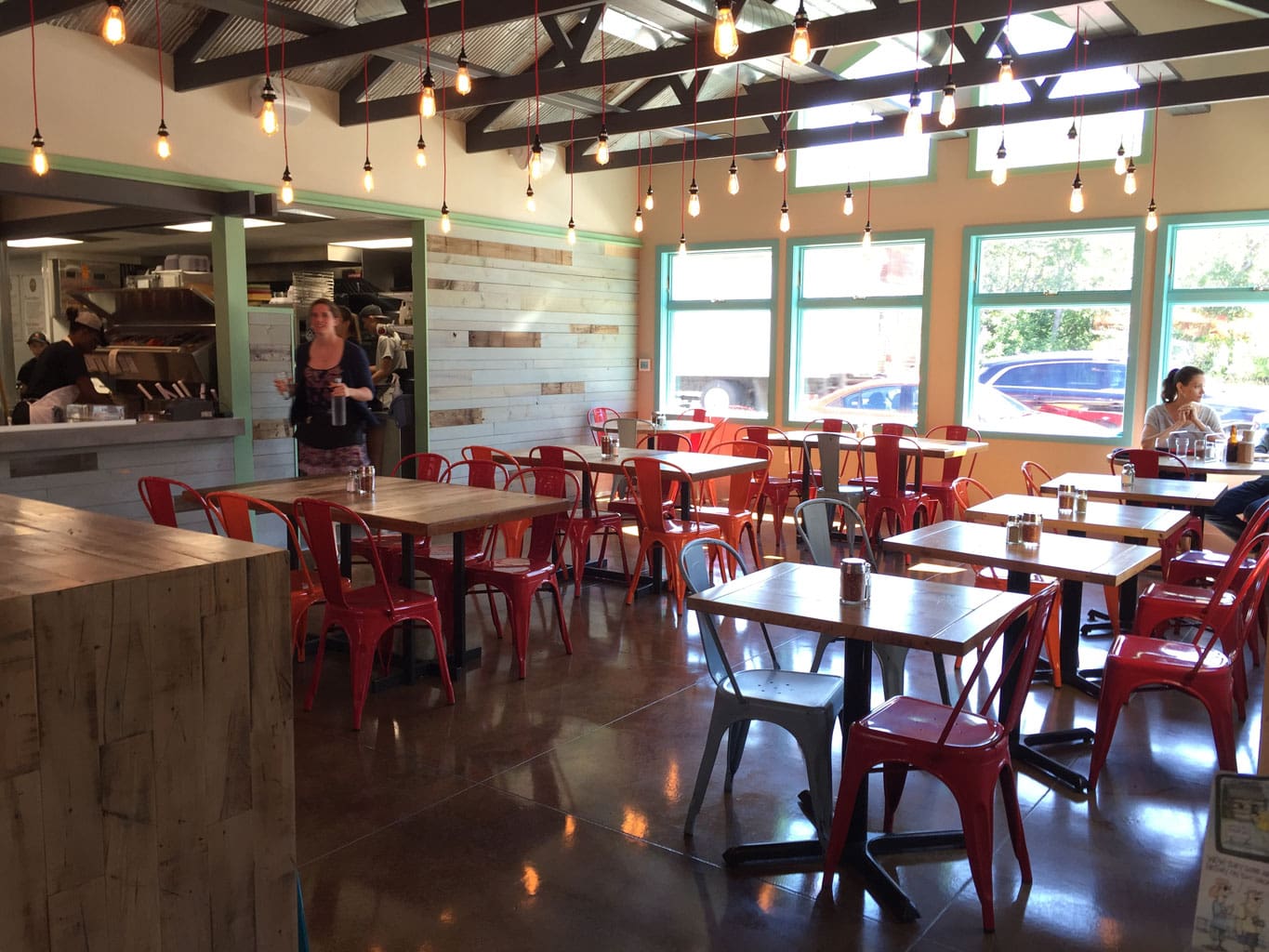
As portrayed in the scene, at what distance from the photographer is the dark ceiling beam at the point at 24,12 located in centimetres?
502

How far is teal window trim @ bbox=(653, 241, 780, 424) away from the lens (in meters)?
10.2

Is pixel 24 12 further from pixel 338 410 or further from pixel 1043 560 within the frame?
pixel 1043 560

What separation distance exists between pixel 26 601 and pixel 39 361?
21.3 feet

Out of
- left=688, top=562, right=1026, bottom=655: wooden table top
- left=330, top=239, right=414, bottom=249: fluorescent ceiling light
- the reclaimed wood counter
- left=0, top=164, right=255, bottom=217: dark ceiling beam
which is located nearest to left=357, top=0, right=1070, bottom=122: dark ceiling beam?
left=0, top=164, right=255, bottom=217: dark ceiling beam

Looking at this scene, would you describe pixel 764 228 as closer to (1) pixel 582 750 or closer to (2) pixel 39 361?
(2) pixel 39 361

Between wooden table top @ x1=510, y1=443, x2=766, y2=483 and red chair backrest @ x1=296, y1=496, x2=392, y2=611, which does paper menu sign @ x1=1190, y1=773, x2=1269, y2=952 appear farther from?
wooden table top @ x1=510, y1=443, x2=766, y2=483

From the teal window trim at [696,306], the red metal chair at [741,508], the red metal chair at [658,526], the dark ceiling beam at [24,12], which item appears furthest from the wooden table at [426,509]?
the teal window trim at [696,306]

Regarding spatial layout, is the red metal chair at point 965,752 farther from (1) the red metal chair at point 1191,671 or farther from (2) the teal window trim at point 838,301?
(2) the teal window trim at point 838,301

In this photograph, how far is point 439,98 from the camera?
761 centimetres

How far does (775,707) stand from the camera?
309 centimetres

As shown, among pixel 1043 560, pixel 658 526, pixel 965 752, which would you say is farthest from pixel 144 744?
pixel 658 526

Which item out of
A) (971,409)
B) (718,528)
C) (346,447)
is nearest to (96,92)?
(346,447)

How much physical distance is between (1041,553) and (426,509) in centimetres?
250

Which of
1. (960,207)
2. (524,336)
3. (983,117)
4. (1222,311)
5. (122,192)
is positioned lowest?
(524,336)
